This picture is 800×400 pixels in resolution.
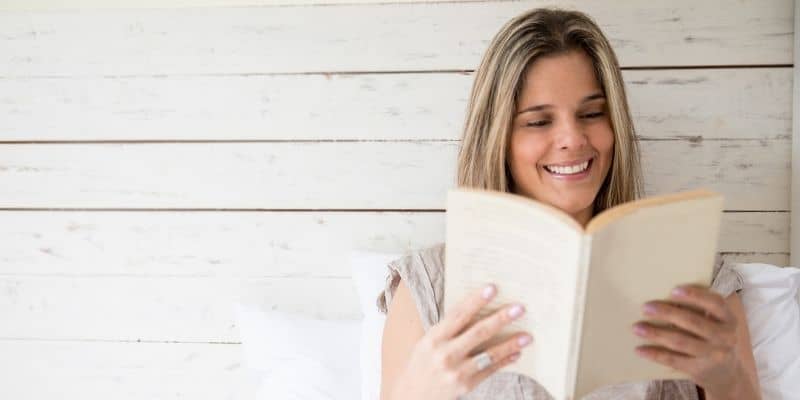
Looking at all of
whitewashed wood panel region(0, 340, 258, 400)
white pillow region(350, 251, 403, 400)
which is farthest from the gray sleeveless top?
whitewashed wood panel region(0, 340, 258, 400)

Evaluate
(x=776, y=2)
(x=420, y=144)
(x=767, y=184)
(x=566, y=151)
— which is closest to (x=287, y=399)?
(x=420, y=144)

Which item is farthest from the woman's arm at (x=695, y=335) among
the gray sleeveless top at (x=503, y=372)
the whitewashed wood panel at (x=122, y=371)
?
the whitewashed wood panel at (x=122, y=371)

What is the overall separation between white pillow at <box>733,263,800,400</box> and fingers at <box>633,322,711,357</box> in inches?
17.7

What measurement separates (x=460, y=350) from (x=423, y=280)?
342mm

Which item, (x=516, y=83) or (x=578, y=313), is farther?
(x=516, y=83)

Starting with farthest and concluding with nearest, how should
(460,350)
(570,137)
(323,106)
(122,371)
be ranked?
(122,371) → (323,106) → (570,137) → (460,350)

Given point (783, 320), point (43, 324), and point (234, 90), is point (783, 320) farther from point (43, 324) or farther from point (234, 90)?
point (43, 324)

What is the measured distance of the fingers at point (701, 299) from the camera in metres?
0.80

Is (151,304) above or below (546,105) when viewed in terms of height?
below

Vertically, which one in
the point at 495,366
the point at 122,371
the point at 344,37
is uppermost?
the point at 344,37

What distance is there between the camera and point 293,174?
148cm

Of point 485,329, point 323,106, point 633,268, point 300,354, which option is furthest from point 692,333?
point 323,106

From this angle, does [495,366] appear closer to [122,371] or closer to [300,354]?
[300,354]

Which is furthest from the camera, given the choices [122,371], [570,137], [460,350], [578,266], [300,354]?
[122,371]
